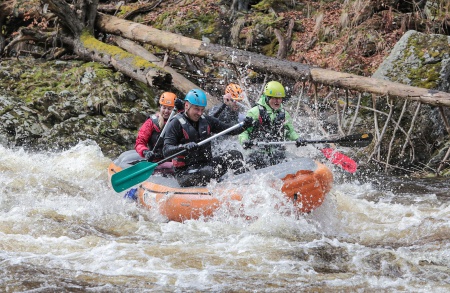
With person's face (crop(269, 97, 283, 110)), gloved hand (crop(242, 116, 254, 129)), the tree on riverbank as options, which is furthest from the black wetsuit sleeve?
the tree on riverbank

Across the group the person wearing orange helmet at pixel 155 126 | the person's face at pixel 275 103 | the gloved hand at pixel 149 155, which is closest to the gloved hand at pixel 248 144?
the person's face at pixel 275 103

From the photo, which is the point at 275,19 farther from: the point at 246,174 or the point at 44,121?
the point at 246,174

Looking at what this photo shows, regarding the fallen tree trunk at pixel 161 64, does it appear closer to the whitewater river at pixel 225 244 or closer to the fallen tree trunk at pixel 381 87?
the fallen tree trunk at pixel 381 87

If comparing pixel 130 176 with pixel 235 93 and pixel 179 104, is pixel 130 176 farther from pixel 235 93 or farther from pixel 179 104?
pixel 235 93

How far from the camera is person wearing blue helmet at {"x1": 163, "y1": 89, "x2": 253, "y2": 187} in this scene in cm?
737

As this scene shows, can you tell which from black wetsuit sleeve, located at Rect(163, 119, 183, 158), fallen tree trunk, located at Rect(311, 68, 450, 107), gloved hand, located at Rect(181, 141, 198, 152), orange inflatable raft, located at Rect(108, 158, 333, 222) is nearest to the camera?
orange inflatable raft, located at Rect(108, 158, 333, 222)

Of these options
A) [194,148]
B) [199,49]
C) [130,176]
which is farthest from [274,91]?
[199,49]

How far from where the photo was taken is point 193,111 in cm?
753

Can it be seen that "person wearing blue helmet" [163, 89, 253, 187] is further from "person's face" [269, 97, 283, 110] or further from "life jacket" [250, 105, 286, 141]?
"person's face" [269, 97, 283, 110]

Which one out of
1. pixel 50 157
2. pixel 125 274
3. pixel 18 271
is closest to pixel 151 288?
pixel 125 274

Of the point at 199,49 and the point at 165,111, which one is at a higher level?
the point at 165,111

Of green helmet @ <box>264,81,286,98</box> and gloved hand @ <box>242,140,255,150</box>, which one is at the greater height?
green helmet @ <box>264,81,286,98</box>

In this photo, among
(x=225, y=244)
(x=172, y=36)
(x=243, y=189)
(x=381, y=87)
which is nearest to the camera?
(x=225, y=244)

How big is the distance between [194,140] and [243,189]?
1.11 m
